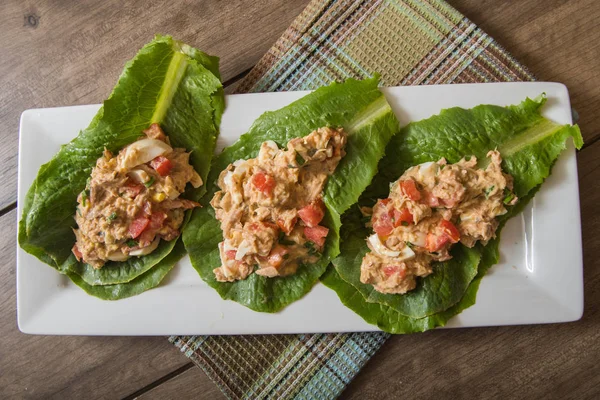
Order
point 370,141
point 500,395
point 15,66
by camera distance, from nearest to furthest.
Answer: point 370,141
point 500,395
point 15,66

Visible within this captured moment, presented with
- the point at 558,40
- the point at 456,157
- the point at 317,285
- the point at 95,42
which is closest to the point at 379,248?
A: the point at 317,285

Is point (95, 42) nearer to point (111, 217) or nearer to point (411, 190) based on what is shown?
point (111, 217)

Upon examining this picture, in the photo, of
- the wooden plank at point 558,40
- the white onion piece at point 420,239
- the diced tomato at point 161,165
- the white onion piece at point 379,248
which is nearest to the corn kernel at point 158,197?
the diced tomato at point 161,165

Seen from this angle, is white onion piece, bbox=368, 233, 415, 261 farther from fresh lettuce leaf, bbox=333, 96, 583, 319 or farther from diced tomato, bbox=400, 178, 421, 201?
diced tomato, bbox=400, 178, 421, 201

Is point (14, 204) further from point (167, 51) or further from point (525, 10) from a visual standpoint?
point (525, 10)

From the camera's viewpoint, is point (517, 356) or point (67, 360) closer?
point (517, 356)

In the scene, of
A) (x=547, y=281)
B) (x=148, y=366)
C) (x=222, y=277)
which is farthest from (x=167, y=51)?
(x=547, y=281)

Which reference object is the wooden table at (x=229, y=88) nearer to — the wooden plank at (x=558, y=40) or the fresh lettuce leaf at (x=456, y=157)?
the wooden plank at (x=558, y=40)
